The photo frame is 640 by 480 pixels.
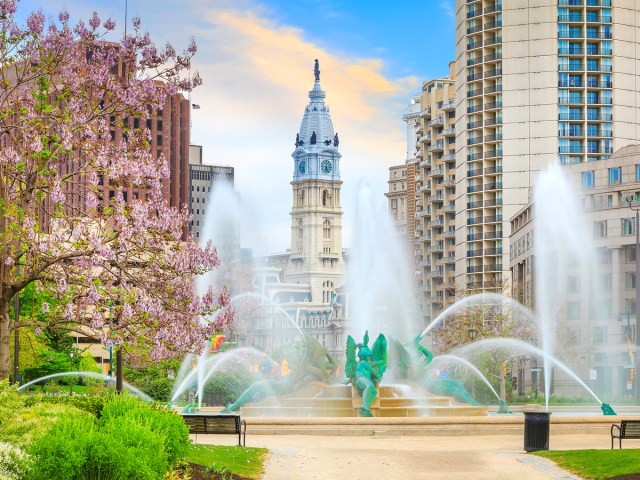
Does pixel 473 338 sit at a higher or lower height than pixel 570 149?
lower

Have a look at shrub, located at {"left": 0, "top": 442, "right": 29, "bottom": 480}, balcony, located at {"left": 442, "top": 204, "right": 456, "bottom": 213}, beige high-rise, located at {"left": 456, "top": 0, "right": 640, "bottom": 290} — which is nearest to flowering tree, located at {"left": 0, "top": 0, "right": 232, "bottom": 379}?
shrub, located at {"left": 0, "top": 442, "right": 29, "bottom": 480}

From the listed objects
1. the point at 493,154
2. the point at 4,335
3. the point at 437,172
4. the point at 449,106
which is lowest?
the point at 4,335

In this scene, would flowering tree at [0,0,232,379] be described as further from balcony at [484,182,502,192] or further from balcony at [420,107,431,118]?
balcony at [420,107,431,118]

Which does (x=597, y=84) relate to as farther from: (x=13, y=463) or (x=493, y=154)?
(x=13, y=463)

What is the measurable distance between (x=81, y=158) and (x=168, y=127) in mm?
159495

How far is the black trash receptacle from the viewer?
95.8 feet

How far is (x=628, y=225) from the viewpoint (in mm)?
83875

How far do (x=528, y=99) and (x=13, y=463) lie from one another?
106593 mm

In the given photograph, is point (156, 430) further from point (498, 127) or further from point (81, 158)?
point (498, 127)

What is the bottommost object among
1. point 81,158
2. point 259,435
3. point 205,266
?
point 259,435

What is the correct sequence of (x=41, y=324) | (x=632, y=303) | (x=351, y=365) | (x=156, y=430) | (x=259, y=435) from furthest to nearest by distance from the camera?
(x=632, y=303) → (x=351, y=365) → (x=259, y=435) → (x=41, y=324) → (x=156, y=430)

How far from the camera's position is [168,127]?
18225cm

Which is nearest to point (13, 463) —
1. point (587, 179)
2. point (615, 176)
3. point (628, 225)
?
point (628, 225)

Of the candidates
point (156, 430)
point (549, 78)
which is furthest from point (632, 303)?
point (156, 430)
